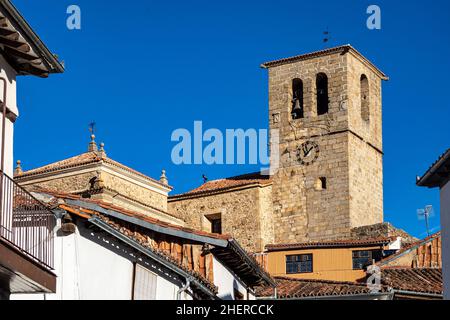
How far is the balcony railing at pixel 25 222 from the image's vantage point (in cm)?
1639

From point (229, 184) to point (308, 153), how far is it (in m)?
3.83

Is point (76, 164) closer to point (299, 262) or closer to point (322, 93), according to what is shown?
point (299, 262)

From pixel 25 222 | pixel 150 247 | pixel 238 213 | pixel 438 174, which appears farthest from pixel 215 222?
pixel 25 222

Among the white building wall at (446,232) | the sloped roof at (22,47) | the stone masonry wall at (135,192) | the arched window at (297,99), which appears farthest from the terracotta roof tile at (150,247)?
the arched window at (297,99)

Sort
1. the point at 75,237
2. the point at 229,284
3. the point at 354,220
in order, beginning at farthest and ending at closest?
the point at 354,220, the point at 229,284, the point at 75,237

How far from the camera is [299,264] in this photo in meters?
47.5

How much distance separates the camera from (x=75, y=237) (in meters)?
20.8

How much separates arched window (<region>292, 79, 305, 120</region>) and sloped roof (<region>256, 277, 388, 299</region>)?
24.1m

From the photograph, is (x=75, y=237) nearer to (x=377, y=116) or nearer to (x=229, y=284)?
(x=229, y=284)

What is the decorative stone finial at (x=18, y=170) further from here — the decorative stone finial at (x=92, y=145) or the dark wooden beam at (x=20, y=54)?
the dark wooden beam at (x=20, y=54)

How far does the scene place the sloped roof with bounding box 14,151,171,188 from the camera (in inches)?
1980

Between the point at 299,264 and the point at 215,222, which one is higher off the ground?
the point at 215,222
